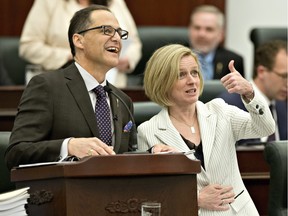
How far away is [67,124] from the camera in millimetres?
3475

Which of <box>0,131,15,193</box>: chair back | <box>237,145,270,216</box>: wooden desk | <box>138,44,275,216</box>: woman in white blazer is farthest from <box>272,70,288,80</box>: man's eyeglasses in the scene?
<box>0,131,15,193</box>: chair back

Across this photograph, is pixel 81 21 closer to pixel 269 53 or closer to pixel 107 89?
pixel 107 89

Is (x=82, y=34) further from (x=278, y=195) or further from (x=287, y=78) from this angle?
(x=287, y=78)

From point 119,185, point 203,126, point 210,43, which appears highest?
point 210,43

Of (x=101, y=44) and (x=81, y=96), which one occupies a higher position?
(x=101, y=44)

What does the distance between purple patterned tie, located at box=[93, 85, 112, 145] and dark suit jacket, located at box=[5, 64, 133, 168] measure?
0.11ft

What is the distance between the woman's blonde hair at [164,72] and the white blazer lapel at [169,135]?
9cm

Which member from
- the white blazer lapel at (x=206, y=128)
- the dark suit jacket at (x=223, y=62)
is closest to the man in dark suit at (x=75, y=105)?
the white blazer lapel at (x=206, y=128)

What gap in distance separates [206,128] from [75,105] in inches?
23.5

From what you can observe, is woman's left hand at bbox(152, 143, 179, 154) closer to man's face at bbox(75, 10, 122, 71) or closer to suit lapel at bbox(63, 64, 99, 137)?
suit lapel at bbox(63, 64, 99, 137)

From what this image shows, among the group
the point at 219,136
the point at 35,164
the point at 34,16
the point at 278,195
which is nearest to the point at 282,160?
the point at 278,195

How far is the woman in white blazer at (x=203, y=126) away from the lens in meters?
3.66

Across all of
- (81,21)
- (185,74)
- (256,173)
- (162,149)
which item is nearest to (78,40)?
(81,21)

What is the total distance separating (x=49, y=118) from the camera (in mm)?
3451
